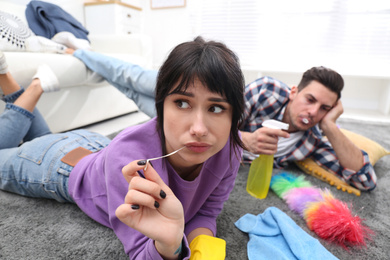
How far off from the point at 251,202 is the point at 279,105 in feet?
1.57

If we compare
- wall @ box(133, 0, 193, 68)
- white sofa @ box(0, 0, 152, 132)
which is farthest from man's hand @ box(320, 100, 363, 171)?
wall @ box(133, 0, 193, 68)

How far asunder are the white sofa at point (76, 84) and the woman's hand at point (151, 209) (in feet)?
3.50

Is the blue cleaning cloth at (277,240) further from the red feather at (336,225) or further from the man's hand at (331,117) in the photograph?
the man's hand at (331,117)

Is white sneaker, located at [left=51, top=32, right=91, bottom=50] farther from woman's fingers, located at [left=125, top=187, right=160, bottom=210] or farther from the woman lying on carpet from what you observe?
woman's fingers, located at [left=125, top=187, right=160, bottom=210]

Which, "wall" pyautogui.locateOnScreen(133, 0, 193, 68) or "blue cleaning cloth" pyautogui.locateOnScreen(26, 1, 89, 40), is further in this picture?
"wall" pyautogui.locateOnScreen(133, 0, 193, 68)

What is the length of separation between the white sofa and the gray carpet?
1.89 ft

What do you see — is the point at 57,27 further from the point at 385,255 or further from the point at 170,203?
the point at 385,255

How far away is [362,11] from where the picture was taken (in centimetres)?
258

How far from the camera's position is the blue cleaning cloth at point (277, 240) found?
0.64 m

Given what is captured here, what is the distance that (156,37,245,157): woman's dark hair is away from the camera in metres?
0.47

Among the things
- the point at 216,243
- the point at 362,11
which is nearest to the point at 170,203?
the point at 216,243

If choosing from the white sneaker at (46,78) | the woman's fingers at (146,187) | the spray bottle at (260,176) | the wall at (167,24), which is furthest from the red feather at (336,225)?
the wall at (167,24)

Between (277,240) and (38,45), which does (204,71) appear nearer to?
(277,240)

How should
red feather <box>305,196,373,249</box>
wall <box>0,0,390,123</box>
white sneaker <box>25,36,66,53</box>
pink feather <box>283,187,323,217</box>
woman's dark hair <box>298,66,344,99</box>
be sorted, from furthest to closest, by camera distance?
wall <box>0,0,390,123</box> → white sneaker <box>25,36,66,53</box> → woman's dark hair <box>298,66,344,99</box> → pink feather <box>283,187,323,217</box> → red feather <box>305,196,373,249</box>
